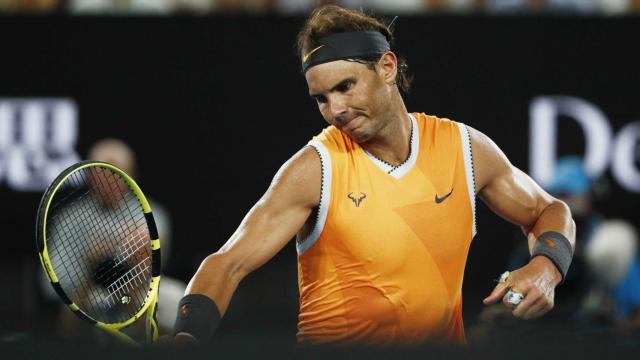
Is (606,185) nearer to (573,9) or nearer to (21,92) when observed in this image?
(573,9)

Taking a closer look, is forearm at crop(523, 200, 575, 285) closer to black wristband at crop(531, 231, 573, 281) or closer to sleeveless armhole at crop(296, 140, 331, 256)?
black wristband at crop(531, 231, 573, 281)

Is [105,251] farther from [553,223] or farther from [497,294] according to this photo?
[553,223]

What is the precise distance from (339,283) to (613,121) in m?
4.08

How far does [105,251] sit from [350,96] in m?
0.98

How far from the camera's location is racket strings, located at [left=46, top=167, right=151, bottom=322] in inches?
140

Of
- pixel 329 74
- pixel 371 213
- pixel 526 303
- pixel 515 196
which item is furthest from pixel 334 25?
pixel 526 303

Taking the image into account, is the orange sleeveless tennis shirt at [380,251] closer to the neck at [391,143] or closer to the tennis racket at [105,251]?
the neck at [391,143]

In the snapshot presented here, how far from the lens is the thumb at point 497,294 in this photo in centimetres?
322

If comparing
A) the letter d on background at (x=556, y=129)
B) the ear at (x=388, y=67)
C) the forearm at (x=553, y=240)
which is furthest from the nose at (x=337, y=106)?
the letter d on background at (x=556, y=129)

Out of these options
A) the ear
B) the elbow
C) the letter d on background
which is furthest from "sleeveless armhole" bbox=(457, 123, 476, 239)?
the letter d on background

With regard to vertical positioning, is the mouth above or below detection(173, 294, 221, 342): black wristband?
above

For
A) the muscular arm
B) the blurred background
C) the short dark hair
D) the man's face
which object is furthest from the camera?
the blurred background

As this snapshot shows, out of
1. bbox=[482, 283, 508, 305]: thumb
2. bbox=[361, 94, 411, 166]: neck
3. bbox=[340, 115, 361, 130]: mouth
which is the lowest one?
bbox=[482, 283, 508, 305]: thumb

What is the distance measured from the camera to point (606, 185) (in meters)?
7.22
